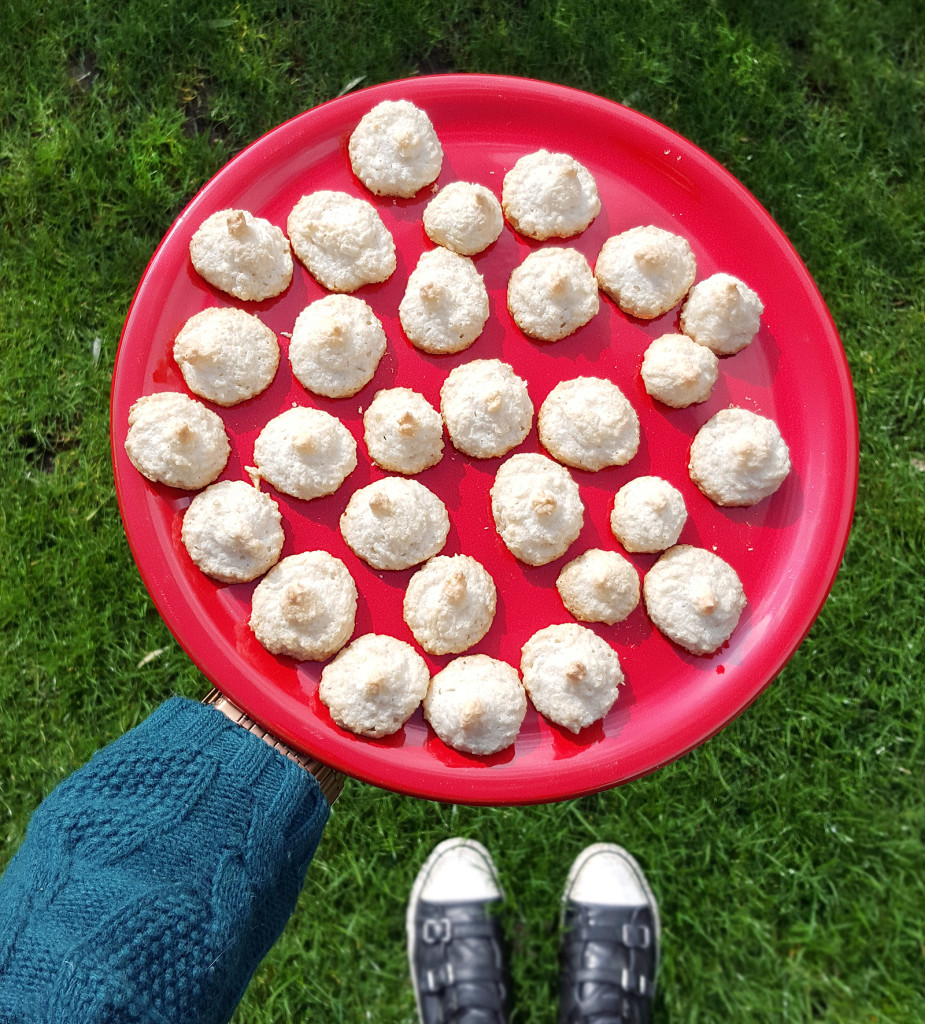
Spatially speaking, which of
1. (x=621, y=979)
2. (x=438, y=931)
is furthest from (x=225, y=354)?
(x=621, y=979)

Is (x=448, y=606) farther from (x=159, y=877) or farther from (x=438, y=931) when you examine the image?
(x=438, y=931)

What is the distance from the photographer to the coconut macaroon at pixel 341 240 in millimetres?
2549

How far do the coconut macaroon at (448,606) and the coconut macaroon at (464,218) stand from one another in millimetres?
976

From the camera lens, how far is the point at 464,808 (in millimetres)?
3441

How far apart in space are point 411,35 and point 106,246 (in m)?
1.53

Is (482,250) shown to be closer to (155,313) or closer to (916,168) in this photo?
(155,313)

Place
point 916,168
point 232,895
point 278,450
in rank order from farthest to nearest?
point 916,168, point 278,450, point 232,895

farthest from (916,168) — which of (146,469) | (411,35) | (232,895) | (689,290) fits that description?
(232,895)

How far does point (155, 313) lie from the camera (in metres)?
2.58

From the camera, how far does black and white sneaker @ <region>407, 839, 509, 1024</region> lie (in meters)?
3.35

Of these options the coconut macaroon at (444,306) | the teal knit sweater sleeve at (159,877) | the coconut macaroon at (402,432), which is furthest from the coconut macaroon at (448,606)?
the coconut macaroon at (444,306)

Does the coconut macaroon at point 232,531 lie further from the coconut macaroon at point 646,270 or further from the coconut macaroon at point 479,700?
the coconut macaroon at point 646,270

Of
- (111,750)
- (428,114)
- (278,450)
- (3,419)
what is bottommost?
(111,750)

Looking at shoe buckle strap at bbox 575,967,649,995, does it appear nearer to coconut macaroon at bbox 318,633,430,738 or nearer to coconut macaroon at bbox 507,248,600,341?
coconut macaroon at bbox 318,633,430,738
